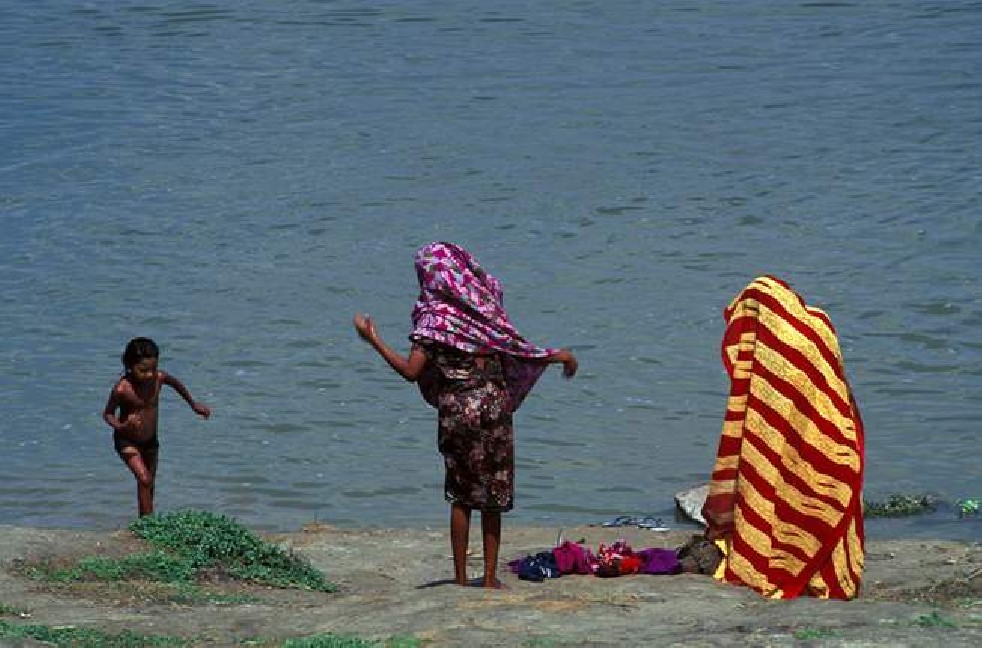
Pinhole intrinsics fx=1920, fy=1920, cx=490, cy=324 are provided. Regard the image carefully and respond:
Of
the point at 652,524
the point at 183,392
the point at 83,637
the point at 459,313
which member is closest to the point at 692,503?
the point at 652,524

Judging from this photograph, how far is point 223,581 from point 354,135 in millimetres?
13363

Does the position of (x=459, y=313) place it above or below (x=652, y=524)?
above

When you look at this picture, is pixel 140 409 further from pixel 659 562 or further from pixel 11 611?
pixel 659 562

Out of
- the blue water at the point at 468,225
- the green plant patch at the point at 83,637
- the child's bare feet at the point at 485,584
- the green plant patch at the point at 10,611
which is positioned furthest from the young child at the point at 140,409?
the green plant patch at the point at 83,637

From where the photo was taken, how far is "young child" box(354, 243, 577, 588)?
7246 millimetres

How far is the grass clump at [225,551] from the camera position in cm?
794

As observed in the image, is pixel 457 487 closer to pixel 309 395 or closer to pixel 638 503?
pixel 638 503

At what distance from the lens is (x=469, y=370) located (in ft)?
24.0

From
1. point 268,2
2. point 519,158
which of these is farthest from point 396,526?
point 268,2

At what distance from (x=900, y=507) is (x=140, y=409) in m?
4.01

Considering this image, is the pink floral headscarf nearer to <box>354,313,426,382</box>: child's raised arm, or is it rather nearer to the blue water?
<box>354,313,426,382</box>: child's raised arm

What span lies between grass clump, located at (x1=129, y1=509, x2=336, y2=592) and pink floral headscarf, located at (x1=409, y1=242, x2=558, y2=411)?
46.5 inches

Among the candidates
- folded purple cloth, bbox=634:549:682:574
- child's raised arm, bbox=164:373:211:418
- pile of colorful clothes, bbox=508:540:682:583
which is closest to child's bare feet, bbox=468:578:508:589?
pile of colorful clothes, bbox=508:540:682:583

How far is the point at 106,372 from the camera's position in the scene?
44.7ft
